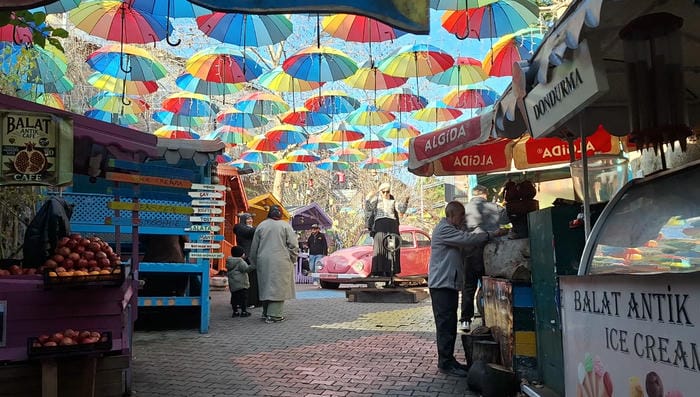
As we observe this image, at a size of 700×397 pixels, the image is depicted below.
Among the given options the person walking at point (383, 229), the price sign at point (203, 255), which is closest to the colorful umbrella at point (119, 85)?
the person walking at point (383, 229)

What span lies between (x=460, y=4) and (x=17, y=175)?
7.40 metres

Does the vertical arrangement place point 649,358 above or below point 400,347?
above

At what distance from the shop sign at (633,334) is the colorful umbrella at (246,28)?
9.20 metres

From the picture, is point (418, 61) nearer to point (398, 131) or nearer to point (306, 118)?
point (306, 118)

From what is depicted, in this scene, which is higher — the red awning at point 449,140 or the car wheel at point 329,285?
the red awning at point 449,140

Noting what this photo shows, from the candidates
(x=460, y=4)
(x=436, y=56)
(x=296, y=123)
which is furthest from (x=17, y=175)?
(x=296, y=123)

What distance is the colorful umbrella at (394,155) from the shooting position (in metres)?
23.0

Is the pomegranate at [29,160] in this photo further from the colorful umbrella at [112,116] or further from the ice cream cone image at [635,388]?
the colorful umbrella at [112,116]

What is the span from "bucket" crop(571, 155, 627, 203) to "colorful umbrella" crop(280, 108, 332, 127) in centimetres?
A: 1341

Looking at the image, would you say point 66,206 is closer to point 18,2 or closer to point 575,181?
point 18,2

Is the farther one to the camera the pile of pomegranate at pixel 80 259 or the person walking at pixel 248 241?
the person walking at pixel 248 241

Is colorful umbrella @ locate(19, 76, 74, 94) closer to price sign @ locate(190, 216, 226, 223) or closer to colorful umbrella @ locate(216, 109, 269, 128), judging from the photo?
colorful umbrella @ locate(216, 109, 269, 128)

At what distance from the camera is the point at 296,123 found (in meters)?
18.6

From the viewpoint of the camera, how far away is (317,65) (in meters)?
13.0
